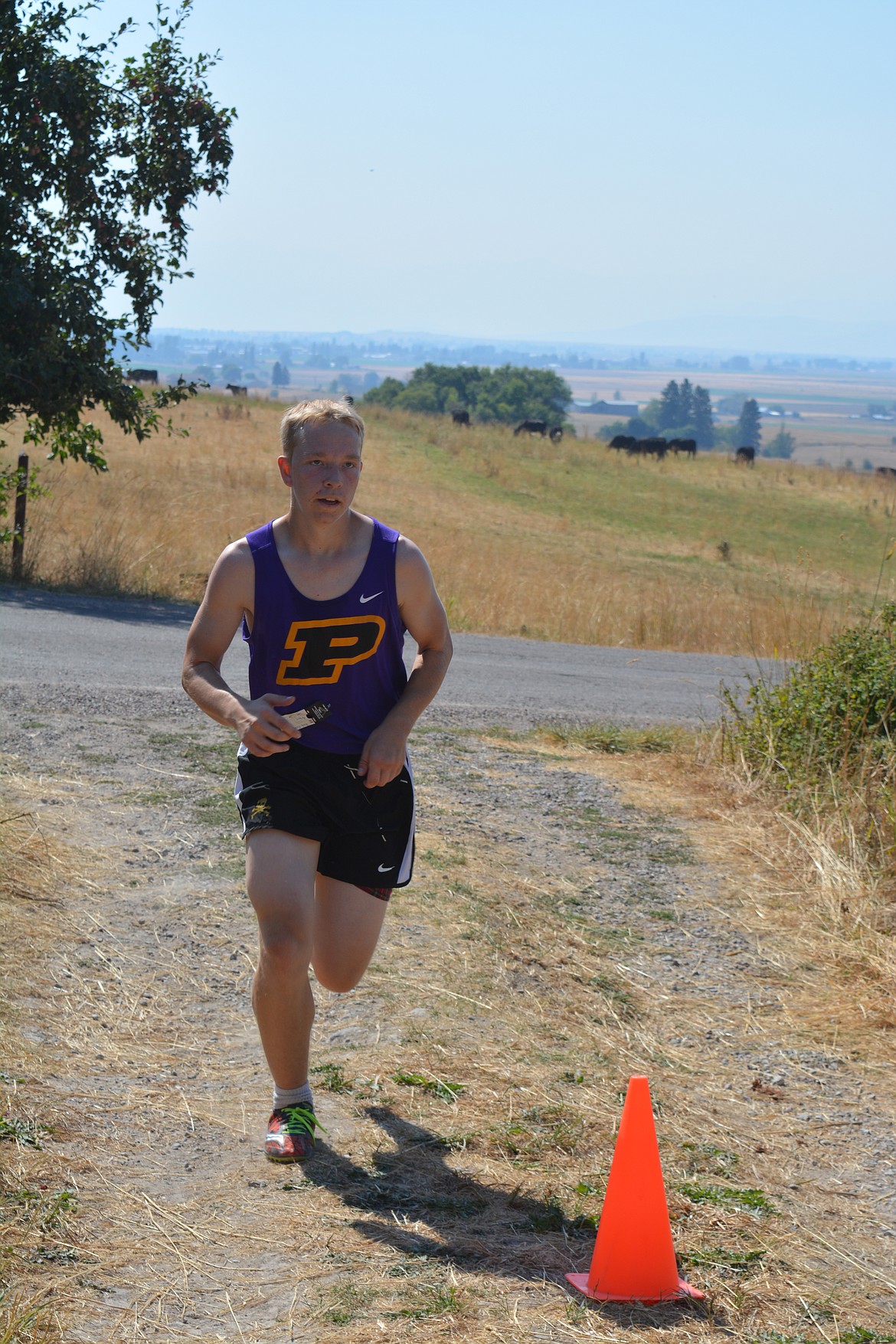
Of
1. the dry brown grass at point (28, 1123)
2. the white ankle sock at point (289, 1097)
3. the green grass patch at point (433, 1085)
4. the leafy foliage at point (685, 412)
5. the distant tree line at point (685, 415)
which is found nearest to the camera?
the dry brown grass at point (28, 1123)

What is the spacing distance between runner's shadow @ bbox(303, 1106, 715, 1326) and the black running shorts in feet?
2.30

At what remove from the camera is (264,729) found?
3258mm

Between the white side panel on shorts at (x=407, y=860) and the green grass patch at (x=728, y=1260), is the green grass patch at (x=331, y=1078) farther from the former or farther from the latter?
the green grass patch at (x=728, y=1260)

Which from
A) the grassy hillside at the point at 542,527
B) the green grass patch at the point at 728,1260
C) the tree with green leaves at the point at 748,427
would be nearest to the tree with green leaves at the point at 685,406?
the tree with green leaves at the point at 748,427

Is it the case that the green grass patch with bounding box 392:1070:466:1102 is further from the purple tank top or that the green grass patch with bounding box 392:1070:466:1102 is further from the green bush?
the green bush

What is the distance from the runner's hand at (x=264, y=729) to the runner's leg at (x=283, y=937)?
0.24 meters

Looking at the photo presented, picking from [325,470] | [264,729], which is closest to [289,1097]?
[264,729]

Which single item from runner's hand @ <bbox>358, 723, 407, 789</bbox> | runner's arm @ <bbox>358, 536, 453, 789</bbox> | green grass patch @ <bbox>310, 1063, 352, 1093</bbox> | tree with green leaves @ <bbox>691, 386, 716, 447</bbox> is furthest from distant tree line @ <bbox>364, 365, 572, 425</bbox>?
runner's hand @ <bbox>358, 723, 407, 789</bbox>

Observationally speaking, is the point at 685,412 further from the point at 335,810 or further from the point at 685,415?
the point at 335,810

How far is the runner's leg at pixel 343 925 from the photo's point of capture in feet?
11.7

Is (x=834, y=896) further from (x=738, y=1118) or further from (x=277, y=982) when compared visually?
(x=277, y=982)

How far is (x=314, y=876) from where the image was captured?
3.49m

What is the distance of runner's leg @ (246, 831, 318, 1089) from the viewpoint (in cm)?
329

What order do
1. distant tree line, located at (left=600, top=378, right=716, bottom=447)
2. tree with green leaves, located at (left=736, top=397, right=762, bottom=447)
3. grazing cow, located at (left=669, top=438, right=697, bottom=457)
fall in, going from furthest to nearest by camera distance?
tree with green leaves, located at (left=736, top=397, right=762, bottom=447) → distant tree line, located at (left=600, top=378, right=716, bottom=447) → grazing cow, located at (left=669, top=438, right=697, bottom=457)
